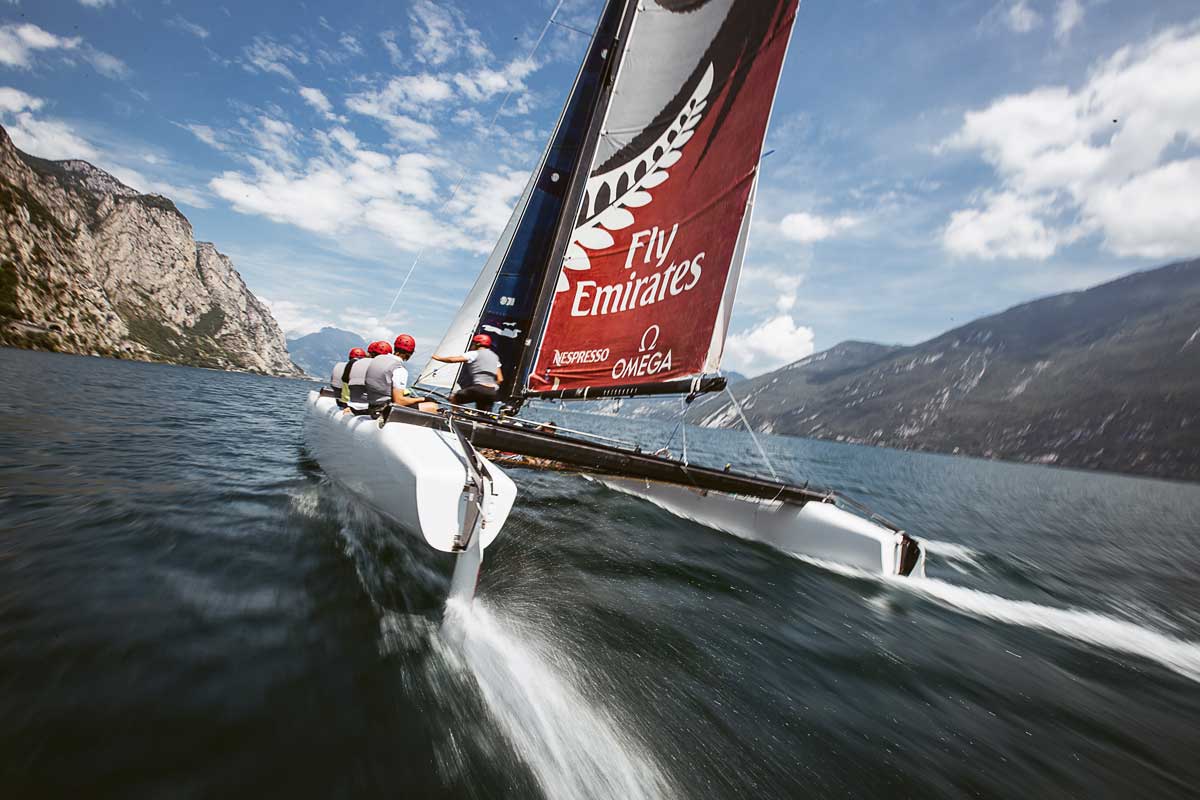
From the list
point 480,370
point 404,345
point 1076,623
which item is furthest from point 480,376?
point 1076,623

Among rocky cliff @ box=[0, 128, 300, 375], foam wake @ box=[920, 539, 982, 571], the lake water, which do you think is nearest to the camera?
the lake water

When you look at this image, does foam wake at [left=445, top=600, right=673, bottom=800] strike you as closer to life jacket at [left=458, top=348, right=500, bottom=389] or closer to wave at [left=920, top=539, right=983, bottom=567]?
life jacket at [left=458, top=348, right=500, bottom=389]

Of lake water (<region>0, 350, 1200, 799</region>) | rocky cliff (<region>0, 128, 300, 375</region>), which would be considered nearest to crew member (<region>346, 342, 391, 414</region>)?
lake water (<region>0, 350, 1200, 799</region>)

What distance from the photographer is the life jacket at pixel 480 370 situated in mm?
7215

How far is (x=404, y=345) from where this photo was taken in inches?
240

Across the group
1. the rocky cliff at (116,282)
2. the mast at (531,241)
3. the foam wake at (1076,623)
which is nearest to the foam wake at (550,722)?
the mast at (531,241)

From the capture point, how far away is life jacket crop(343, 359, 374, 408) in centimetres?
623

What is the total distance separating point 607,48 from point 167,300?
185m

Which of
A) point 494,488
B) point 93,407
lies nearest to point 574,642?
point 494,488

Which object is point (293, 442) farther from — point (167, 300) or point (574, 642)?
point (167, 300)

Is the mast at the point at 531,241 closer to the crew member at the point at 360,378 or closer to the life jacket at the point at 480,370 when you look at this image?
the life jacket at the point at 480,370

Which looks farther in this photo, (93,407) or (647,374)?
(93,407)

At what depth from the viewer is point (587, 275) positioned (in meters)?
7.84

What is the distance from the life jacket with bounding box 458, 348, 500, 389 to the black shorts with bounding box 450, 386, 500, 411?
7 cm
